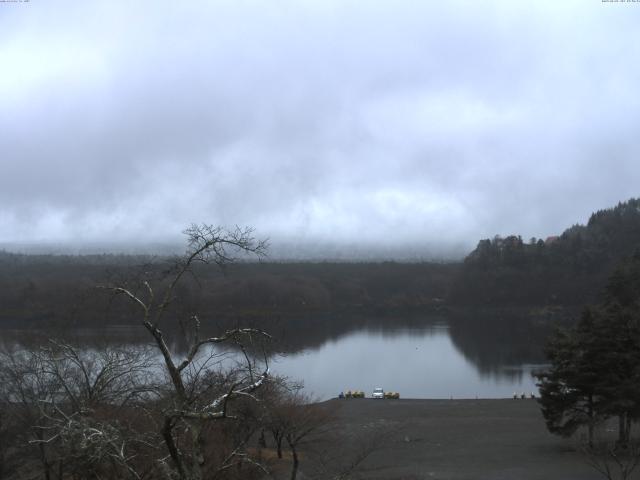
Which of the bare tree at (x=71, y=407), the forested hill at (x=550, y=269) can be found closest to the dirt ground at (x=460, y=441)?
the bare tree at (x=71, y=407)

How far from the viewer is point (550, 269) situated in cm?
7019

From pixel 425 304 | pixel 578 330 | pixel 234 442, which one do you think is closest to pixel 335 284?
pixel 425 304

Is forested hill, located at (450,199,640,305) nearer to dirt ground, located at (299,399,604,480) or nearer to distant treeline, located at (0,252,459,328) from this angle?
distant treeline, located at (0,252,459,328)

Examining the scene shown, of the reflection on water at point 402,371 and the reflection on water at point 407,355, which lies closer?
the reflection on water at point 407,355

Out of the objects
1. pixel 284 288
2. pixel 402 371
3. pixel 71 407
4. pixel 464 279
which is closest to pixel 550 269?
pixel 464 279

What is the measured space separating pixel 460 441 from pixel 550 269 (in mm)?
57617

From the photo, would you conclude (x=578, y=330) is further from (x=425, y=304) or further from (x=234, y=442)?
(x=425, y=304)

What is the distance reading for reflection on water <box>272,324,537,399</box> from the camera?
26.3 m

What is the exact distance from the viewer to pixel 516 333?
47219 millimetres

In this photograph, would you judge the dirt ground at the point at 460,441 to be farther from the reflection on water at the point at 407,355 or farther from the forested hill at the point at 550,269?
the forested hill at the point at 550,269

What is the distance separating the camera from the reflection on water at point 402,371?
2628cm

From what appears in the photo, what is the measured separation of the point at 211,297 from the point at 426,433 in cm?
3718

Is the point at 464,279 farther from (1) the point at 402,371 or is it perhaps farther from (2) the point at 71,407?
(2) the point at 71,407

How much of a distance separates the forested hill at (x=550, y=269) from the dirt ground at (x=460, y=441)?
159 ft
